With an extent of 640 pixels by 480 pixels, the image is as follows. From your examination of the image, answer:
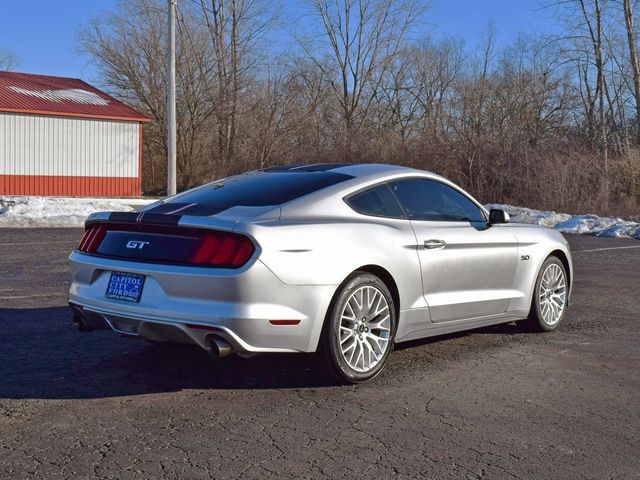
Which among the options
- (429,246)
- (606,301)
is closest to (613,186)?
(606,301)

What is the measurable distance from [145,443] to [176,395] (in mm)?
909

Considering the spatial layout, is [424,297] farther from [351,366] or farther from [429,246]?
[351,366]

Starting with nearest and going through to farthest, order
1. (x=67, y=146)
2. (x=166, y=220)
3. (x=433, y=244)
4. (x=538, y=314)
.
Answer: (x=166, y=220) → (x=433, y=244) → (x=538, y=314) → (x=67, y=146)

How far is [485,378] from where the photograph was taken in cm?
560

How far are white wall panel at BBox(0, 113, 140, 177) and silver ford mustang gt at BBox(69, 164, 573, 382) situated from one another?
26783mm

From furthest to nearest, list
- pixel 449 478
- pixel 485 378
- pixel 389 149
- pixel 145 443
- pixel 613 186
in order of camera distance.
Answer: pixel 389 149 < pixel 613 186 < pixel 485 378 < pixel 145 443 < pixel 449 478

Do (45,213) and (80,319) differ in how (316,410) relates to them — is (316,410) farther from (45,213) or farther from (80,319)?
(45,213)

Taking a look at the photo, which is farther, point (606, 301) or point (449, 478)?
point (606, 301)

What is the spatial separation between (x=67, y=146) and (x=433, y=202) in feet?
91.7

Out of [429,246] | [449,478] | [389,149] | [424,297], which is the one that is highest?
[389,149]

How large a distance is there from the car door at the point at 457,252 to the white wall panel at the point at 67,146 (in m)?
27.3

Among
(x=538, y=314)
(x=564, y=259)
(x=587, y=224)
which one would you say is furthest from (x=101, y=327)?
(x=587, y=224)

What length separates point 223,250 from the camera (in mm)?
4891

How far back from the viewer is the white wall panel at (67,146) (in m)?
30.6
